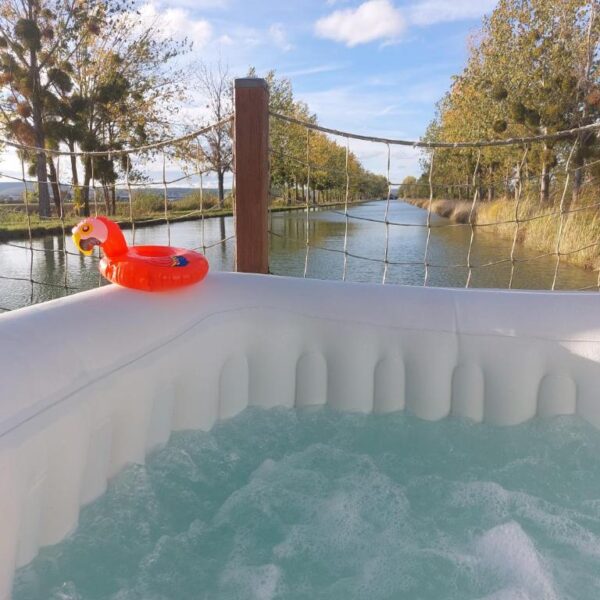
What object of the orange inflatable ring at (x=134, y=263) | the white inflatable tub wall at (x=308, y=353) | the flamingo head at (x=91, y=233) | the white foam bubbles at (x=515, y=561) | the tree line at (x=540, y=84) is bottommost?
the white foam bubbles at (x=515, y=561)

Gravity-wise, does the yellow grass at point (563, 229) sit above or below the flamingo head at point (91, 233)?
below

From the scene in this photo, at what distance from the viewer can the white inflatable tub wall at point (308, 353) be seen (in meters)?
1.06

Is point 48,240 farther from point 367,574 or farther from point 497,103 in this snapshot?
point 497,103

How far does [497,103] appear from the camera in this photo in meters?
12.0

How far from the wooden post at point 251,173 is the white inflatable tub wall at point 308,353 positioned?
47 cm

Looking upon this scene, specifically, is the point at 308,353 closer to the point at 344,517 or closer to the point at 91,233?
the point at 344,517

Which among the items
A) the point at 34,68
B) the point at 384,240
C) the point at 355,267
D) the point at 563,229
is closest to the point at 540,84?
the point at 384,240

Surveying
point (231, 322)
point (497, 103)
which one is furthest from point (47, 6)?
point (231, 322)

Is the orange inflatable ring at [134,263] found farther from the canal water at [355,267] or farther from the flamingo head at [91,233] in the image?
the canal water at [355,267]

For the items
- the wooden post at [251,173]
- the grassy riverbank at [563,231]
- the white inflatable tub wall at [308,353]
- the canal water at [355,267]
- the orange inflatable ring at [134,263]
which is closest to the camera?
the white inflatable tub wall at [308,353]

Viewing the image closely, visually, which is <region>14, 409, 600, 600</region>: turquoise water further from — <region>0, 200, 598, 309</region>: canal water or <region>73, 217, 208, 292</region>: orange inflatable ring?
<region>0, 200, 598, 309</region>: canal water

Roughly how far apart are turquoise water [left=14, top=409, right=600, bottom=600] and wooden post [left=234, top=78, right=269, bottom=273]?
0.72 m

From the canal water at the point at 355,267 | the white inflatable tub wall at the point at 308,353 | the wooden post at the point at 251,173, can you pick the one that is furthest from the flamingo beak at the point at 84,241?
the canal water at the point at 355,267

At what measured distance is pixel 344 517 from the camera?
1045 mm
